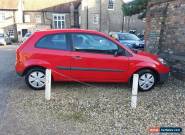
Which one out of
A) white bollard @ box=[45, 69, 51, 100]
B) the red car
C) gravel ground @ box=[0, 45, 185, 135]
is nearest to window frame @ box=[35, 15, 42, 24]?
gravel ground @ box=[0, 45, 185, 135]

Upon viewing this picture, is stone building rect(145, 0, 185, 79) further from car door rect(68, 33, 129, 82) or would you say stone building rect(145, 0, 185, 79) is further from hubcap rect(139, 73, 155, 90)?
car door rect(68, 33, 129, 82)

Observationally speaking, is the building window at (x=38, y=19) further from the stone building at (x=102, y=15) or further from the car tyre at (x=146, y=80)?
the car tyre at (x=146, y=80)

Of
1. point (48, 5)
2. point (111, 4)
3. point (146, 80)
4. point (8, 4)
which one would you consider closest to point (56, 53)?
point (146, 80)

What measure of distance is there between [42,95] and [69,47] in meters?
1.50

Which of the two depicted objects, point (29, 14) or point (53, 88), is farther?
point (29, 14)

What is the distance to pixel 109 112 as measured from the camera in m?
5.91

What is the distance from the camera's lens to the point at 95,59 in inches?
297

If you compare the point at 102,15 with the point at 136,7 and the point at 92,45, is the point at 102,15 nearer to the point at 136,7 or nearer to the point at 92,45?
the point at 136,7

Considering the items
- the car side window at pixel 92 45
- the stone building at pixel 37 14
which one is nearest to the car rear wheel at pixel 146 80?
the car side window at pixel 92 45

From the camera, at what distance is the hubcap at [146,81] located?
7625 millimetres

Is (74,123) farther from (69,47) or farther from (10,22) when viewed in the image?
(10,22)

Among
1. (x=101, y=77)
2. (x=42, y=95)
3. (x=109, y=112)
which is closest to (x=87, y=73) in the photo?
(x=101, y=77)

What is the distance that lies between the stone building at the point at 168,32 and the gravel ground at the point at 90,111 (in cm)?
171

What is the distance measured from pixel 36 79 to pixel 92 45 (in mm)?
1802
